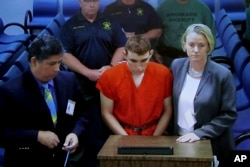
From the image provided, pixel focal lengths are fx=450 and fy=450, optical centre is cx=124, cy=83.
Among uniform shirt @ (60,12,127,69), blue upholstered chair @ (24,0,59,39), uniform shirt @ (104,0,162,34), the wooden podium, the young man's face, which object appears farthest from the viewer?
blue upholstered chair @ (24,0,59,39)

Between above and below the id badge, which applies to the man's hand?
below

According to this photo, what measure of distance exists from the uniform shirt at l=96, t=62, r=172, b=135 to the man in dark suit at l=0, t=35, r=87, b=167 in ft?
1.44

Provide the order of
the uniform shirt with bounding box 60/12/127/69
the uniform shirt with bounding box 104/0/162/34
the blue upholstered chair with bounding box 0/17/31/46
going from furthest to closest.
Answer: the blue upholstered chair with bounding box 0/17/31/46
the uniform shirt with bounding box 104/0/162/34
the uniform shirt with bounding box 60/12/127/69

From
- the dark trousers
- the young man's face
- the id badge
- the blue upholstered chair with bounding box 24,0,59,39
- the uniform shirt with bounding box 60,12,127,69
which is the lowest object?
the dark trousers

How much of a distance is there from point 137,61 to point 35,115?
683mm

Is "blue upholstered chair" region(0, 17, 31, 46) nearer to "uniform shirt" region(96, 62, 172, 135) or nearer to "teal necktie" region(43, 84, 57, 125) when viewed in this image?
"uniform shirt" region(96, 62, 172, 135)

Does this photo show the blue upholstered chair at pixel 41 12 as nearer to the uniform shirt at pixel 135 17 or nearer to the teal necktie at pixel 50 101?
the uniform shirt at pixel 135 17

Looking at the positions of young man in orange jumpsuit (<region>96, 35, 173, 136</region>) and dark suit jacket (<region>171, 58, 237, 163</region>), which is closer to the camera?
dark suit jacket (<region>171, 58, 237, 163</region>)

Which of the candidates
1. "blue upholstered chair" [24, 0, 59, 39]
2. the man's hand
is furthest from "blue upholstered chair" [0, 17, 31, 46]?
the man's hand

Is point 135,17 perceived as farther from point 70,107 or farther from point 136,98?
point 70,107

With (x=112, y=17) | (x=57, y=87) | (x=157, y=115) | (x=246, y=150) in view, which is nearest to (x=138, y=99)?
(x=157, y=115)

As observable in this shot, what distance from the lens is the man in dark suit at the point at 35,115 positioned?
2230 millimetres

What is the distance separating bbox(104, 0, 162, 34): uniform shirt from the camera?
13.7ft

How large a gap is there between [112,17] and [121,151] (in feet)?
7.20
